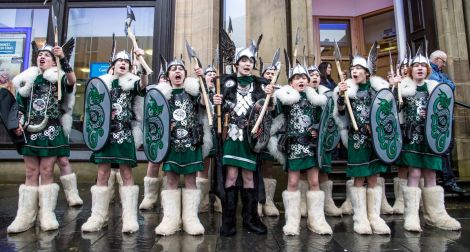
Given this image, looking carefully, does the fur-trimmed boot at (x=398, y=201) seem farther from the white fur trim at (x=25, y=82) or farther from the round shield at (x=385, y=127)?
the white fur trim at (x=25, y=82)

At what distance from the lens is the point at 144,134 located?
3.89m

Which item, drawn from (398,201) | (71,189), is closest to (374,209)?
(398,201)

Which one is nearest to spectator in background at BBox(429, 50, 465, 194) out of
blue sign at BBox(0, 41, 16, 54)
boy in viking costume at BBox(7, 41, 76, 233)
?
boy in viking costume at BBox(7, 41, 76, 233)

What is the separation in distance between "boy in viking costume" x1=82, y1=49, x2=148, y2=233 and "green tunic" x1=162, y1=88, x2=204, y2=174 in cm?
47

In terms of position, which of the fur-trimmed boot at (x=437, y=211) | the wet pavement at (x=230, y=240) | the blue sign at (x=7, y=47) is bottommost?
the wet pavement at (x=230, y=240)

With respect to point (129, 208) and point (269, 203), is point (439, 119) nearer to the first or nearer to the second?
point (269, 203)

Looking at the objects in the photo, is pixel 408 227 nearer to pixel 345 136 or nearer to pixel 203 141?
pixel 345 136

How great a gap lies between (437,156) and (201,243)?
2.93m

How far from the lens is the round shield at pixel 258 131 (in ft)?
12.6

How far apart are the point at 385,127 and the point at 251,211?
5.87ft

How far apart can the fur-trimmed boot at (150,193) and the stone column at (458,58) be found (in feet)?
18.1

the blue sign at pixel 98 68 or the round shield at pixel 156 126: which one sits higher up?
the blue sign at pixel 98 68

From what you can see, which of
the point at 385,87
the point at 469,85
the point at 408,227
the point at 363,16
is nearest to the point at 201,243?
the point at 408,227

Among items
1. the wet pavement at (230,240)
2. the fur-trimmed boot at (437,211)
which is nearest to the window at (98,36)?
the wet pavement at (230,240)
